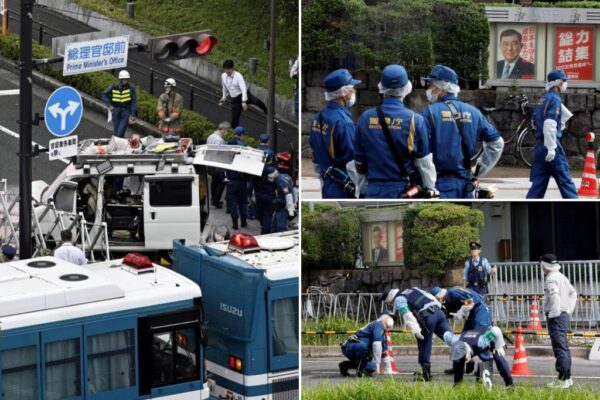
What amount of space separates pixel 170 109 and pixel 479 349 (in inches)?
653

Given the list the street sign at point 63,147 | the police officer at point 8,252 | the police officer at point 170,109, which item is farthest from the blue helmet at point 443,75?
the police officer at point 170,109

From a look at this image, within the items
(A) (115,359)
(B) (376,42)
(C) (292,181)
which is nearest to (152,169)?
(C) (292,181)

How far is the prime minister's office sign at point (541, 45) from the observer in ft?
43.3

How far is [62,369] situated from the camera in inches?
555

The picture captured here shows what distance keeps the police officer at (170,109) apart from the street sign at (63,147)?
603 centimetres

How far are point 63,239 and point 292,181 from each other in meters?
5.06

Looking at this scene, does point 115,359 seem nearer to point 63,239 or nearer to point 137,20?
point 63,239

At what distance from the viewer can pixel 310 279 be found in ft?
31.9

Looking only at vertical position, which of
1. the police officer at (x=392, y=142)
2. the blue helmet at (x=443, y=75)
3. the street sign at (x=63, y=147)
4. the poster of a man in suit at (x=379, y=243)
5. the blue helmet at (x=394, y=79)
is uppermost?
the blue helmet at (x=443, y=75)

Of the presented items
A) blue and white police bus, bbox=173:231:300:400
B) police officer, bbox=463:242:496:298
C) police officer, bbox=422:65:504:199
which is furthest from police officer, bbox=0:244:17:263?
police officer, bbox=463:242:496:298

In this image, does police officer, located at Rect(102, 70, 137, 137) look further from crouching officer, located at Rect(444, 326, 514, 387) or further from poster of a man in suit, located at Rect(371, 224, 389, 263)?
poster of a man in suit, located at Rect(371, 224, 389, 263)

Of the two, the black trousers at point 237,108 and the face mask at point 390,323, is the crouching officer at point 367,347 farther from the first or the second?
the black trousers at point 237,108

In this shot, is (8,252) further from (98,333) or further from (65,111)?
(98,333)

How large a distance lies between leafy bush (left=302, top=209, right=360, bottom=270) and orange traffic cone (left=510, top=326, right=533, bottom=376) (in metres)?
1.37
